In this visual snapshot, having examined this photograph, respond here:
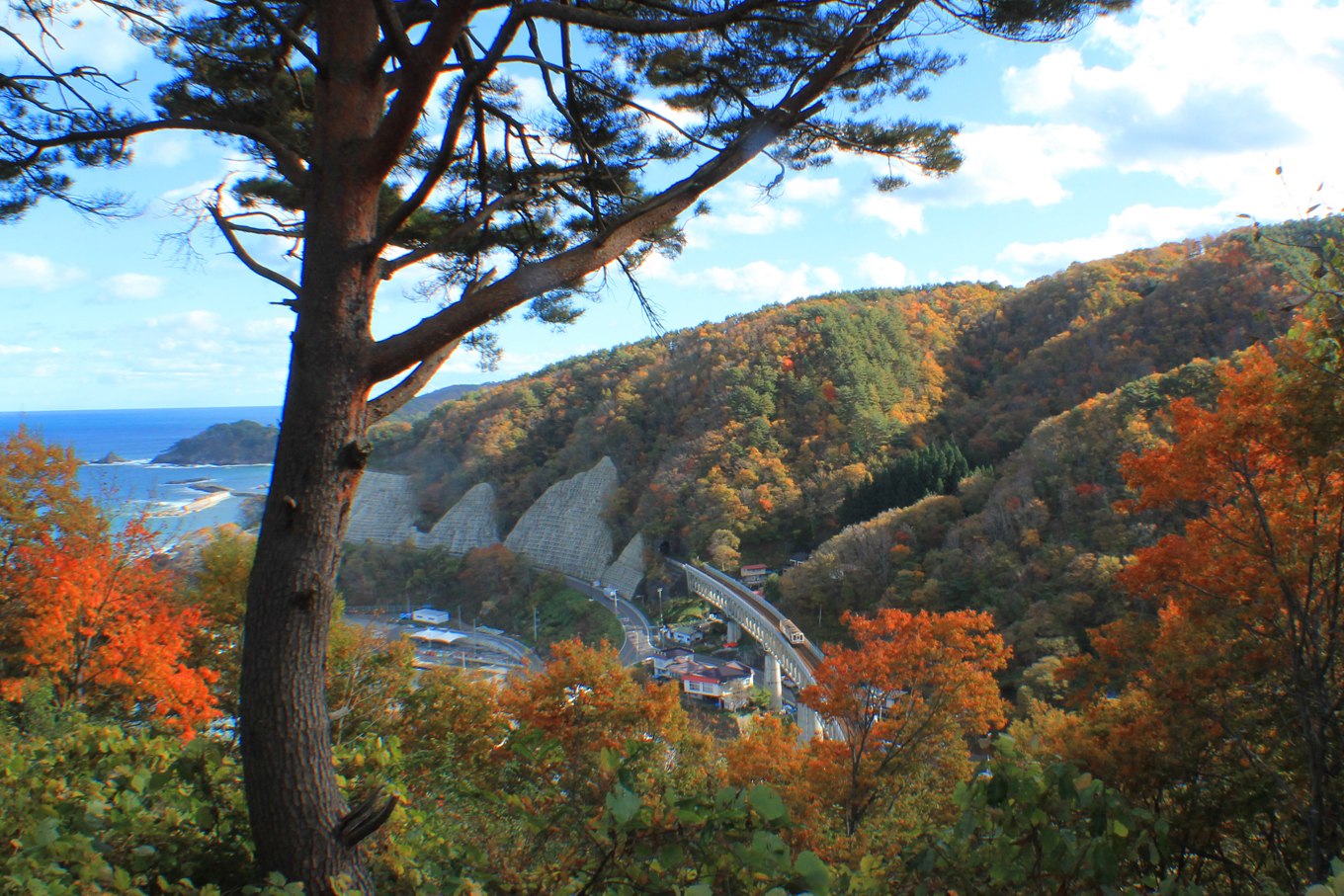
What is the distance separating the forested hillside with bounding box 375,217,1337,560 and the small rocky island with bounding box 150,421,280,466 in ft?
29.4

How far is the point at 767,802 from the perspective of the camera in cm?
115

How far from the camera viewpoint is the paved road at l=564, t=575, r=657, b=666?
26.6 metres

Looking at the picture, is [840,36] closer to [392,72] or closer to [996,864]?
[392,72]

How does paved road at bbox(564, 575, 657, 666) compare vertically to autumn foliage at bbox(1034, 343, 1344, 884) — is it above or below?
below

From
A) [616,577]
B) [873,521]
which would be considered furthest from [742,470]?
[873,521]

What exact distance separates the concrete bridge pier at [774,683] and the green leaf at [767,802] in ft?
64.5

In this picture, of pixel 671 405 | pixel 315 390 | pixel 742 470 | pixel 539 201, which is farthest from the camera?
pixel 671 405

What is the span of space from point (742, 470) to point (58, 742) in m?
33.7

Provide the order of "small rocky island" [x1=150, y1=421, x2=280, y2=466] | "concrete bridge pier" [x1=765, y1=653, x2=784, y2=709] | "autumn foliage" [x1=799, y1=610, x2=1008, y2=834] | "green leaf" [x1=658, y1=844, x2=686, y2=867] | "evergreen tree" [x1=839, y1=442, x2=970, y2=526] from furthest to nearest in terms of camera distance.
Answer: "small rocky island" [x1=150, y1=421, x2=280, y2=466]
"evergreen tree" [x1=839, y1=442, x2=970, y2=526]
"concrete bridge pier" [x1=765, y1=653, x2=784, y2=709]
"autumn foliage" [x1=799, y1=610, x2=1008, y2=834]
"green leaf" [x1=658, y1=844, x2=686, y2=867]

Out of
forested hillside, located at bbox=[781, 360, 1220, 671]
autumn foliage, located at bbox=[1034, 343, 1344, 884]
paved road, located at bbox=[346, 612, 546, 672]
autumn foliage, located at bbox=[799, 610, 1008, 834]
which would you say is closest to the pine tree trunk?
autumn foliage, located at bbox=[1034, 343, 1344, 884]

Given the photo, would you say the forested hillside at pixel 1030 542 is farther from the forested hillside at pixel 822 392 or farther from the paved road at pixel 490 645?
the paved road at pixel 490 645

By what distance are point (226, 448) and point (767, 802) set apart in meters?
63.8

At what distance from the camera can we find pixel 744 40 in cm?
295

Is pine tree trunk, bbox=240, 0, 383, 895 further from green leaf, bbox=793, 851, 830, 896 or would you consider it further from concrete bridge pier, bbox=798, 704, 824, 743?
concrete bridge pier, bbox=798, 704, 824, 743
